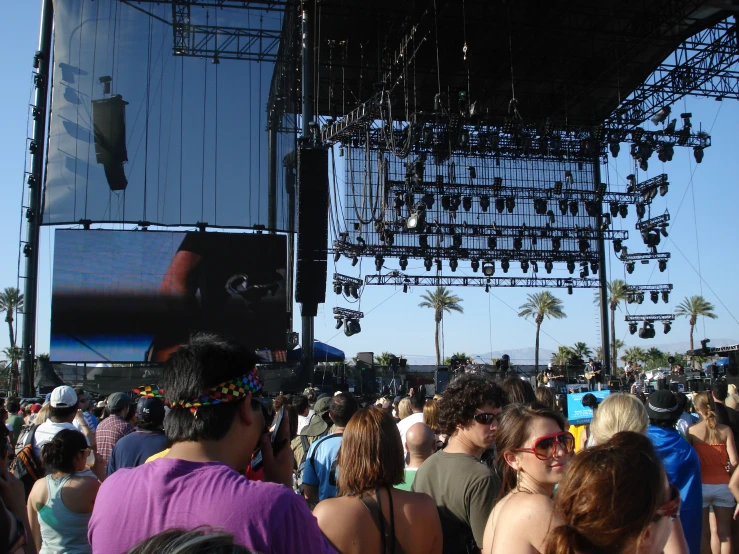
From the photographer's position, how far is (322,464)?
466 cm

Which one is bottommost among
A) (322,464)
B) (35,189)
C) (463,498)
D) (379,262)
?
(322,464)

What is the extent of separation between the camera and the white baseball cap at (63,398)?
17.6 feet

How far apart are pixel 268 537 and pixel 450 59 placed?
2542cm

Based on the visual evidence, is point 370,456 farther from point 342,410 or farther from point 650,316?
point 650,316

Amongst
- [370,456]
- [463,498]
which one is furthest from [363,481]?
[463,498]

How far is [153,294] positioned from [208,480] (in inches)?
787

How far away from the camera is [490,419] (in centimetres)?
370

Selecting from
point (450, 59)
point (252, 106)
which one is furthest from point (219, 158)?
point (450, 59)

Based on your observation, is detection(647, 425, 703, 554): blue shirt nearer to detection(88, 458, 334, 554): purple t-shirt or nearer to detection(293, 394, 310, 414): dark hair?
detection(88, 458, 334, 554): purple t-shirt

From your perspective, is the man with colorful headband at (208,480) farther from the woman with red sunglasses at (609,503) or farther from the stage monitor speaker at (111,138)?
the stage monitor speaker at (111,138)

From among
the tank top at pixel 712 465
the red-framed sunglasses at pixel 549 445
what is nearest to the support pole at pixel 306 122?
the tank top at pixel 712 465

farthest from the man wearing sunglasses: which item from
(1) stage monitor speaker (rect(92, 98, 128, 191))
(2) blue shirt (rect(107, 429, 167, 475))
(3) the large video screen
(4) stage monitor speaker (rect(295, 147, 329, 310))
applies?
(1) stage monitor speaker (rect(92, 98, 128, 191))

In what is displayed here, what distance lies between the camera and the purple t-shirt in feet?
5.65

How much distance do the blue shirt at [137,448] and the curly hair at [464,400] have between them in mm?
1678
